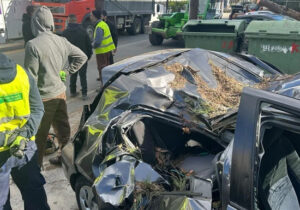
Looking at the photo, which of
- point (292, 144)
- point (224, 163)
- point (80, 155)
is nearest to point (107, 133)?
point (80, 155)

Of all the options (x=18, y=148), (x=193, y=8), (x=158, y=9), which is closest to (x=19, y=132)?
(x=18, y=148)

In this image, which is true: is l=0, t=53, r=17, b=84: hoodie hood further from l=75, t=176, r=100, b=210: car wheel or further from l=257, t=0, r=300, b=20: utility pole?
l=257, t=0, r=300, b=20: utility pole

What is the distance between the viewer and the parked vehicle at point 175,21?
473 inches

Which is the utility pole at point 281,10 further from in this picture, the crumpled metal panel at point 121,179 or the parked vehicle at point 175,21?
the crumpled metal panel at point 121,179

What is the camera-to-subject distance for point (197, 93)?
9.28ft

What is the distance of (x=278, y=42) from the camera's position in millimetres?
6254

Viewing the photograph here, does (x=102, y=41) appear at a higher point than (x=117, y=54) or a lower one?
higher

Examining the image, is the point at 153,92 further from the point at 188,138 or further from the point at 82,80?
the point at 82,80

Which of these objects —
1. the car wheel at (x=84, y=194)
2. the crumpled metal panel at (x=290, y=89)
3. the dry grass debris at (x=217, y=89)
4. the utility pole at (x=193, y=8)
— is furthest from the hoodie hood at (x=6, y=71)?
the utility pole at (x=193, y=8)

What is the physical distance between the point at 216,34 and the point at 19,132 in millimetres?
5724

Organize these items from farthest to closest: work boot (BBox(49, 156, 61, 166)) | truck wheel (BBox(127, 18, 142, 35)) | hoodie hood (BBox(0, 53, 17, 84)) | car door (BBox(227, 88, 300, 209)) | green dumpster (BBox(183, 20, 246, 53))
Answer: truck wheel (BBox(127, 18, 142, 35)), green dumpster (BBox(183, 20, 246, 53)), work boot (BBox(49, 156, 61, 166)), hoodie hood (BBox(0, 53, 17, 84)), car door (BBox(227, 88, 300, 209))

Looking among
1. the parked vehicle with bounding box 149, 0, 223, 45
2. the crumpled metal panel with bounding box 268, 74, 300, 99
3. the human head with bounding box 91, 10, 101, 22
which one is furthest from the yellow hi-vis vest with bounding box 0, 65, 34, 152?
the parked vehicle with bounding box 149, 0, 223, 45

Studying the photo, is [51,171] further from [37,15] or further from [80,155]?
[37,15]

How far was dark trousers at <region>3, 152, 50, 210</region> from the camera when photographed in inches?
99.3
